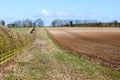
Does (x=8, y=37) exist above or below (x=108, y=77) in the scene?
above

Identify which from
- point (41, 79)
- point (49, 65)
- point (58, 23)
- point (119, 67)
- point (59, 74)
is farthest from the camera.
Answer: point (58, 23)

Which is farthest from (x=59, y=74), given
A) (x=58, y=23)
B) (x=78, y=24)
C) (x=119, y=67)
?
(x=58, y=23)

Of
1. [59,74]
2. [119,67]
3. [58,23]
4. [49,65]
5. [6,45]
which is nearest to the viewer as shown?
[59,74]

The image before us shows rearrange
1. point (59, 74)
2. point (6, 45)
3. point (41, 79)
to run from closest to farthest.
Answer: point (41, 79), point (59, 74), point (6, 45)

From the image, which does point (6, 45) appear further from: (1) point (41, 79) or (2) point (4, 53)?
(1) point (41, 79)

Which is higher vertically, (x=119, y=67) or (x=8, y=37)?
(x=8, y=37)

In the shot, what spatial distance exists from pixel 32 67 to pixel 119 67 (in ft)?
19.4

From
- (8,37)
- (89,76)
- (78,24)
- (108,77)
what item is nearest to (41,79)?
(89,76)

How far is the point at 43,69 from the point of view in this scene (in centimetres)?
1650

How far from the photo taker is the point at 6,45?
2173 cm

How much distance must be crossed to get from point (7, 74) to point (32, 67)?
9.27 feet

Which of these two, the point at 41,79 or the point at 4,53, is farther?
the point at 4,53

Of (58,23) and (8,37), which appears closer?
(8,37)

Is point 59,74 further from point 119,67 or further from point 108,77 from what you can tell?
point 119,67
